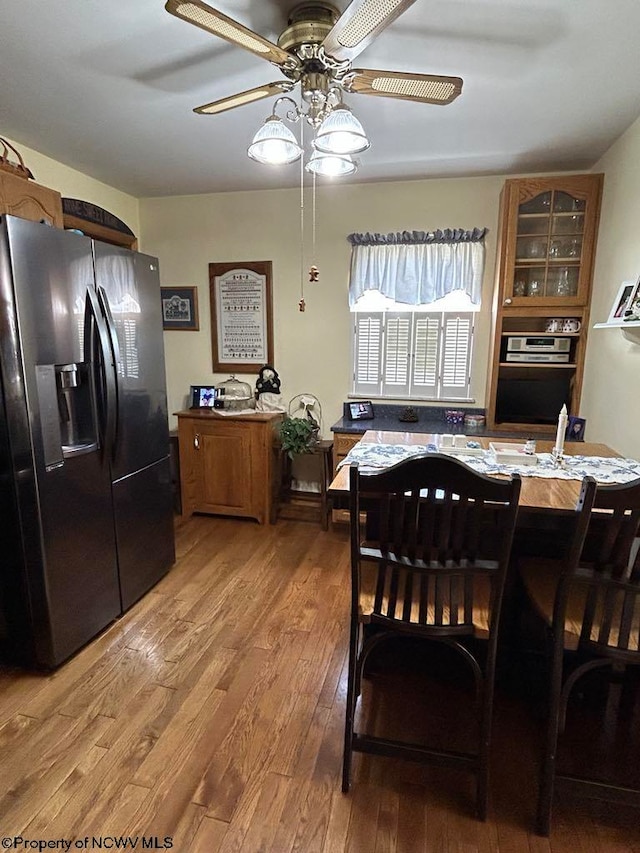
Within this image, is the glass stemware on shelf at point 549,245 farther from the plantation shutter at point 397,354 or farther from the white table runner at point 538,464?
the white table runner at point 538,464

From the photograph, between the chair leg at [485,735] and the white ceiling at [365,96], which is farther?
the white ceiling at [365,96]

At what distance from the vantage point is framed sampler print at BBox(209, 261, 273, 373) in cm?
369

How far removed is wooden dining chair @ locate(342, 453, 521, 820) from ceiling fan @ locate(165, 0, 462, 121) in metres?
1.20

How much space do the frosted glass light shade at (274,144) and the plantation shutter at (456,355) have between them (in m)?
1.97

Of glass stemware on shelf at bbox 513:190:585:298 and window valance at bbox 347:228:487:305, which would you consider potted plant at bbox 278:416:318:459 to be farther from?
glass stemware on shelf at bbox 513:190:585:298

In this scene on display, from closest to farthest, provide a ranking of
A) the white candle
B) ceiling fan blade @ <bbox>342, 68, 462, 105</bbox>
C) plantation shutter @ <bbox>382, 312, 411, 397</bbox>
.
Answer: ceiling fan blade @ <bbox>342, 68, 462, 105</bbox>, the white candle, plantation shutter @ <bbox>382, 312, 411, 397</bbox>

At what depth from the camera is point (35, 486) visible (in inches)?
70.2

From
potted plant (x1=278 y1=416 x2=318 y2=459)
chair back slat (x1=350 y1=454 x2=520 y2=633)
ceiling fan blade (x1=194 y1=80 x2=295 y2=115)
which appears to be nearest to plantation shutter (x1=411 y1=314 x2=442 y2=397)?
potted plant (x1=278 y1=416 x2=318 y2=459)

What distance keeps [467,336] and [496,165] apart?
1.13m

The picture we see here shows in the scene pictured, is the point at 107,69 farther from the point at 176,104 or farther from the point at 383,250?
the point at 383,250

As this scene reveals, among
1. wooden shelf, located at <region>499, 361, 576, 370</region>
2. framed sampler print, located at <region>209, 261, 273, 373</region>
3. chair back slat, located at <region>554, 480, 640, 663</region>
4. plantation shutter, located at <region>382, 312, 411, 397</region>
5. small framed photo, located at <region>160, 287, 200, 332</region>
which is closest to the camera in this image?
chair back slat, located at <region>554, 480, 640, 663</region>

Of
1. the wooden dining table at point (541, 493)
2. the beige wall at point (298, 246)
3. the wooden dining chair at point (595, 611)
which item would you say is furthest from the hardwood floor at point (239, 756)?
the beige wall at point (298, 246)

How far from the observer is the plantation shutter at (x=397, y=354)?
3504 mm

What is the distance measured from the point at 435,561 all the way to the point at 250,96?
1.77m
